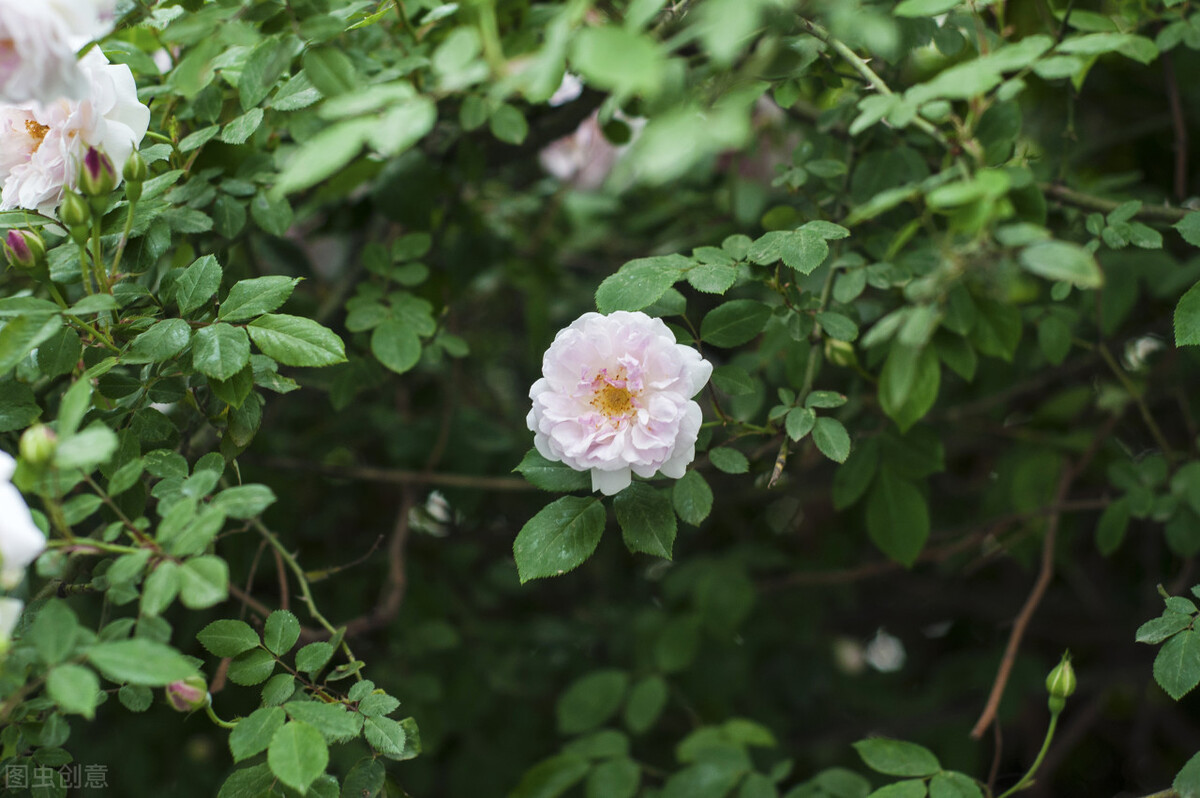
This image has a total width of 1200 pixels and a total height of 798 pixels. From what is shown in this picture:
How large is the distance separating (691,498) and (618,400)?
107 mm

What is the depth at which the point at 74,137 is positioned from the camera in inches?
27.5

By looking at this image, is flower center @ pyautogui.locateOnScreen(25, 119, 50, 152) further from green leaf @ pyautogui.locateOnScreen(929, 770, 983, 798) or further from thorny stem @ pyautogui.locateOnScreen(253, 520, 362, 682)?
green leaf @ pyautogui.locateOnScreen(929, 770, 983, 798)

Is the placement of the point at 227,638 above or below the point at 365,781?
above

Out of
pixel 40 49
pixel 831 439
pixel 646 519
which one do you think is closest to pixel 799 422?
pixel 831 439

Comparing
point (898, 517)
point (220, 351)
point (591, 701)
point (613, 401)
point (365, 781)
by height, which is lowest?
point (591, 701)

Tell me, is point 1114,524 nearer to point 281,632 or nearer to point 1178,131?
point 1178,131

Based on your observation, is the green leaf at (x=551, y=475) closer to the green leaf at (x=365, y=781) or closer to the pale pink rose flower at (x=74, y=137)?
the green leaf at (x=365, y=781)

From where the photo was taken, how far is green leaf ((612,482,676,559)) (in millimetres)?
717

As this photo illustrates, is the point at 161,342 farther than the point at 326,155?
Yes

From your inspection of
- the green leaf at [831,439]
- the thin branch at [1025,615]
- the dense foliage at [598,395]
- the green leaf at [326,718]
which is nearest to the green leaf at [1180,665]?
the dense foliage at [598,395]

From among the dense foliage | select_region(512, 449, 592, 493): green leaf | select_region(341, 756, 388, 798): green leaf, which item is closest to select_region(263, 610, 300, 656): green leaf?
the dense foliage

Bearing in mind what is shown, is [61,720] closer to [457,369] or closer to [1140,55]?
[457,369]

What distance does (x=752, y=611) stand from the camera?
1447mm

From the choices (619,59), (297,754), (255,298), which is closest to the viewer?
(619,59)
